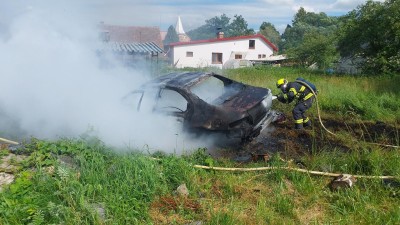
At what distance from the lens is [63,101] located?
6.88 metres

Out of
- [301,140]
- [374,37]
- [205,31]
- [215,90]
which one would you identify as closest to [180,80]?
[215,90]

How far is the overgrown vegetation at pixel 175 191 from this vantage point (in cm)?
335

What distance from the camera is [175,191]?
3957 millimetres

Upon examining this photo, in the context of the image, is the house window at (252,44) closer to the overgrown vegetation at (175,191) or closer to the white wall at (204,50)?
the white wall at (204,50)

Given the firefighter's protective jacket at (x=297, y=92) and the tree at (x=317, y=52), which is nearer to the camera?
the firefighter's protective jacket at (x=297, y=92)

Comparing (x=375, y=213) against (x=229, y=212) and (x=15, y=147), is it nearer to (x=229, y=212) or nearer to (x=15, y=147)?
(x=229, y=212)

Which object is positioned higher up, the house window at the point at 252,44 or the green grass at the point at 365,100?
the house window at the point at 252,44

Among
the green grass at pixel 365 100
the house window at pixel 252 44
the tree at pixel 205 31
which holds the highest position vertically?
the tree at pixel 205 31

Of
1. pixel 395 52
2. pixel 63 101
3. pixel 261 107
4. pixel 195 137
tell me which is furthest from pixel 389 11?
pixel 63 101

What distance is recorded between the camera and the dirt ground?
570cm

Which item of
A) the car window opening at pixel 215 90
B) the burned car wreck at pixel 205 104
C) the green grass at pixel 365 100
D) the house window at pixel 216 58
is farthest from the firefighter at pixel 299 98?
the house window at pixel 216 58

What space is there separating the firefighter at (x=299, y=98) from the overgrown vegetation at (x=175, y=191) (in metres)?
2.38

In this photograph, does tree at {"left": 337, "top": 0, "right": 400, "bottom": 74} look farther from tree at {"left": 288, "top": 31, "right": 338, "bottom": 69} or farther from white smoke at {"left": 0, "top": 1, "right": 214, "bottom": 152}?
white smoke at {"left": 0, "top": 1, "right": 214, "bottom": 152}

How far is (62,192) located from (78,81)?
13.9ft
